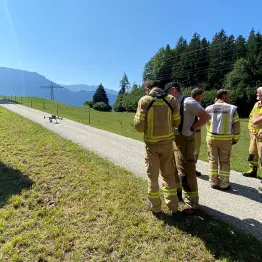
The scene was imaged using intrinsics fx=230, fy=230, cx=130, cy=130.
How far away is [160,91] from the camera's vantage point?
360 cm

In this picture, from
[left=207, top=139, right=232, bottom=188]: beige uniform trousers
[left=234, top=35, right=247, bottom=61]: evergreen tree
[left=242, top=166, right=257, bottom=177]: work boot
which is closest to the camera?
[left=207, top=139, right=232, bottom=188]: beige uniform trousers

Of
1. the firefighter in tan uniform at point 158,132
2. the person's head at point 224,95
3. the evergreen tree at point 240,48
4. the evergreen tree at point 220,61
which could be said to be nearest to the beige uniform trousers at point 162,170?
the firefighter in tan uniform at point 158,132

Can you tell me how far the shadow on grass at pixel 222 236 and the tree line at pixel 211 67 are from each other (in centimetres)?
4784

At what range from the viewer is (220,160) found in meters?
5.27

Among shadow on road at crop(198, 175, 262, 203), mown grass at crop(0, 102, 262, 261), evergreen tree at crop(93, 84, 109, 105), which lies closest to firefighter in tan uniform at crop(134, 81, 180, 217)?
mown grass at crop(0, 102, 262, 261)

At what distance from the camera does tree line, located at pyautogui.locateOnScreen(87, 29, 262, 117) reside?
5184 centimetres

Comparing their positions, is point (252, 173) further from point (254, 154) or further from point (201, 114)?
point (201, 114)

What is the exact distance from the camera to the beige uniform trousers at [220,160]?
16.9ft

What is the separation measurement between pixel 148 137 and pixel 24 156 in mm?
5244

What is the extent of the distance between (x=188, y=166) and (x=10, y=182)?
4207mm

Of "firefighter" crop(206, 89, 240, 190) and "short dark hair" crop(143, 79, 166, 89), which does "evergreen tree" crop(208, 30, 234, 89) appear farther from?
"short dark hair" crop(143, 79, 166, 89)

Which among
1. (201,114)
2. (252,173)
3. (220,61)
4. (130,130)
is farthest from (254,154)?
(220,61)

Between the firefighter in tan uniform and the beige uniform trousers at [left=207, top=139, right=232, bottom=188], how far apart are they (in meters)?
1.88

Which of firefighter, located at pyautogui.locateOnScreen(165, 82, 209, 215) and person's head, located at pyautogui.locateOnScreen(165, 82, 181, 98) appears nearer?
firefighter, located at pyautogui.locateOnScreen(165, 82, 209, 215)
